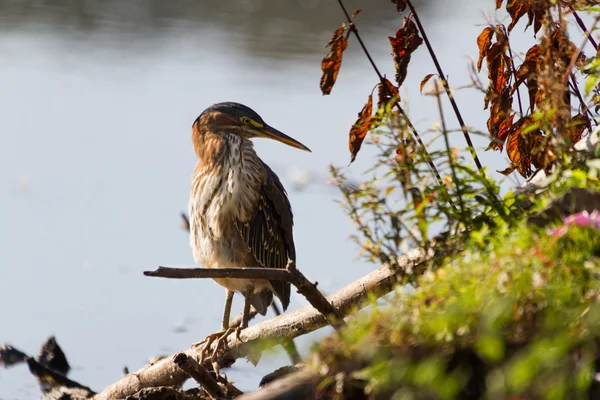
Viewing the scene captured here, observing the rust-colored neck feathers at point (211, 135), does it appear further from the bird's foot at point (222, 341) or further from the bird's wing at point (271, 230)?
the bird's foot at point (222, 341)

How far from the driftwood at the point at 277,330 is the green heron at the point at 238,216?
0.40m

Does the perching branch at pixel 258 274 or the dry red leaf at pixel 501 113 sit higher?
the dry red leaf at pixel 501 113

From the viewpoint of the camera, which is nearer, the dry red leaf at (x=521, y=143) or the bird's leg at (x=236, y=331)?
the dry red leaf at (x=521, y=143)

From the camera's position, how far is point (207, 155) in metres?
4.73

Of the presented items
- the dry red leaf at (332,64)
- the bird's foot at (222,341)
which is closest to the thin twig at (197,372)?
the bird's foot at (222,341)

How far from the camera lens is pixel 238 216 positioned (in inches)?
180

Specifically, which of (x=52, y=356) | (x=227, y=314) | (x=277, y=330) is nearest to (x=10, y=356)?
(x=52, y=356)

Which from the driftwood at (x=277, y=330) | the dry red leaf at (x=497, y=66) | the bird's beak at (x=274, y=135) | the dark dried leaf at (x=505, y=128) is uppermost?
the bird's beak at (x=274, y=135)

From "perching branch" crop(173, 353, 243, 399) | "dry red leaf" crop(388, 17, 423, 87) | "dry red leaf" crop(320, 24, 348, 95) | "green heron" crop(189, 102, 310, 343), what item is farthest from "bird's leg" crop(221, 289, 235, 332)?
"dry red leaf" crop(388, 17, 423, 87)

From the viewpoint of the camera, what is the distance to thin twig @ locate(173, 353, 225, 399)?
10.5 ft

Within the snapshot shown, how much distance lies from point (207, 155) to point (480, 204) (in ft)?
7.77

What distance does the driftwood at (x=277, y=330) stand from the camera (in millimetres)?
3490

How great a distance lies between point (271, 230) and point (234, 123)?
594mm

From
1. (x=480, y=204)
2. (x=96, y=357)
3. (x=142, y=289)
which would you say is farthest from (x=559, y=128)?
(x=142, y=289)
